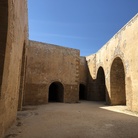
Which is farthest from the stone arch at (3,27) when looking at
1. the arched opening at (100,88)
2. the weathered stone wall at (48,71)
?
the arched opening at (100,88)

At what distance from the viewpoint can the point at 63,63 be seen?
13.2m

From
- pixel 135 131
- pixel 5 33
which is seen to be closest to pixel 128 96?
pixel 135 131

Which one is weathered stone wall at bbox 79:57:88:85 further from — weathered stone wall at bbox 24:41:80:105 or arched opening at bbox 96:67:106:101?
weathered stone wall at bbox 24:41:80:105

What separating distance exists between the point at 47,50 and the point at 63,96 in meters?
4.26

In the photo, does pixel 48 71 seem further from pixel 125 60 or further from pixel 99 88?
pixel 125 60

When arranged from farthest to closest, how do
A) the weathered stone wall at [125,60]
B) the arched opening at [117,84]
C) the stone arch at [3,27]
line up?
the arched opening at [117,84] < the weathered stone wall at [125,60] < the stone arch at [3,27]

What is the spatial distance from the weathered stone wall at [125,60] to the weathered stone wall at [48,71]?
9.90ft

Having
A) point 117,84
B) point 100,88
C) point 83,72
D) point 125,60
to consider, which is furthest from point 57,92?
point 125,60

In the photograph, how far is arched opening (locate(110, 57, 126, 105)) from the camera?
36.2ft

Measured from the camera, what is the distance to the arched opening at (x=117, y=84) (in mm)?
11023

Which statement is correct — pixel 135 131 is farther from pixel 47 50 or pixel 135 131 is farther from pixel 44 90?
pixel 47 50

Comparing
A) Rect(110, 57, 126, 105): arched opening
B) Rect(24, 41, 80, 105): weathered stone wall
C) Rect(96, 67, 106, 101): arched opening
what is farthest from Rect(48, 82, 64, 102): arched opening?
Rect(110, 57, 126, 105): arched opening

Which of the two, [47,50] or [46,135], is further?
[47,50]

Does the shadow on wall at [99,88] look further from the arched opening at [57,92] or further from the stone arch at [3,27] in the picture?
the stone arch at [3,27]
